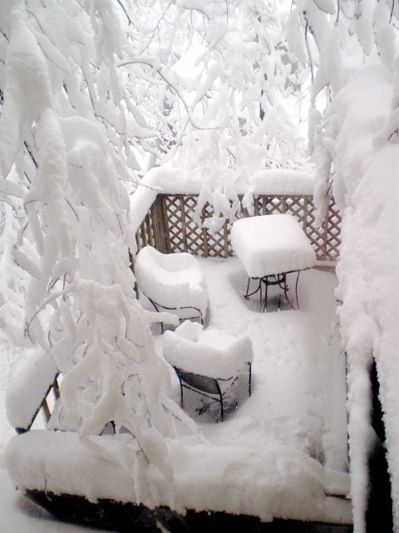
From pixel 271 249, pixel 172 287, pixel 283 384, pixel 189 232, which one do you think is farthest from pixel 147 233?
pixel 283 384

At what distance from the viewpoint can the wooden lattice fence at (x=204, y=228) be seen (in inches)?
247

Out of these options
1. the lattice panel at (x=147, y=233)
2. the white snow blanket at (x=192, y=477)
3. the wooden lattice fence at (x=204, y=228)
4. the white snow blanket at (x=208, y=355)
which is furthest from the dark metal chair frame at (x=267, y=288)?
the white snow blanket at (x=192, y=477)

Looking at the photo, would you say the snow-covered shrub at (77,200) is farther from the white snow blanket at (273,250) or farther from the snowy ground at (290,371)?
the white snow blanket at (273,250)

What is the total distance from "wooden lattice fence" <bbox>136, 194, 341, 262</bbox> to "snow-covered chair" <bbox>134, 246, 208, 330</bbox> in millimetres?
736

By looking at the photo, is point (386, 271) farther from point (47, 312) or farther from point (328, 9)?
point (47, 312)

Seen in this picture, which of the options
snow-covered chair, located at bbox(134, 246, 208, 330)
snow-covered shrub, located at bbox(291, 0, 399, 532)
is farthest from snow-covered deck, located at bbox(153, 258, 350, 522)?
snow-covered shrub, located at bbox(291, 0, 399, 532)

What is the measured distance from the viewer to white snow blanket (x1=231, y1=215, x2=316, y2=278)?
16.9ft

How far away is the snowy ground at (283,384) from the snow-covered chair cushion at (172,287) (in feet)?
1.60

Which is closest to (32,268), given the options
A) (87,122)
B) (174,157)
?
(87,122)

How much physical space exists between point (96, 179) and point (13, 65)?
1.60 ft

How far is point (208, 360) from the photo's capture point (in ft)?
12.4

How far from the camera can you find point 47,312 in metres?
6.59

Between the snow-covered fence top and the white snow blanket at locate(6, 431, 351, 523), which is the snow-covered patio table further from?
the white snow blanket at locate(6, 431, 351, 523)

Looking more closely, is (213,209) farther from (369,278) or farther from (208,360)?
(369,278)
